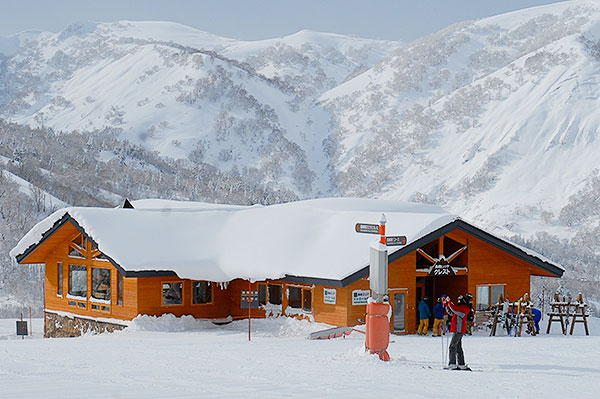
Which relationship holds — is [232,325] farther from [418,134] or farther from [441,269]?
[418,134]

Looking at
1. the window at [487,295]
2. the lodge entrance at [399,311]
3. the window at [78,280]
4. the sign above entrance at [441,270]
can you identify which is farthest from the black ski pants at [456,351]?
the window at [78,280]

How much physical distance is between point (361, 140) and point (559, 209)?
64.2 metres

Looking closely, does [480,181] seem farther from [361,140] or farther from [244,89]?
[244,89]

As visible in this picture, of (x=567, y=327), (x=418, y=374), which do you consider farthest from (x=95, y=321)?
(x=418, y=374)

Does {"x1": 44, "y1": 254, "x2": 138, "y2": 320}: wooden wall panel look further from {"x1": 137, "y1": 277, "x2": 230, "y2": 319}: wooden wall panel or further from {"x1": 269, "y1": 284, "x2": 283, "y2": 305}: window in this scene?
{"x1": 269, "y1": 284, "x2": 283, "y2": 305}: window

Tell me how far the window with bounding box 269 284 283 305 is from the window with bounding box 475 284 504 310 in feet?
20.5

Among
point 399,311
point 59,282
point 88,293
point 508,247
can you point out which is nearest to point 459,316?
point 399,311

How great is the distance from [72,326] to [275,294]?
785 cm

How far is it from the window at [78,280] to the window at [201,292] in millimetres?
4232

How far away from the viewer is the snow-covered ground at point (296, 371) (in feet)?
31.7

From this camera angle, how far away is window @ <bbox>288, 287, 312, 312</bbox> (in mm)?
24016

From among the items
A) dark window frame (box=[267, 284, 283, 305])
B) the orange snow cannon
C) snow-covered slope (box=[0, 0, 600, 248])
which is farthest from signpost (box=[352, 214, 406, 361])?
snow-covered slope (box=[0, 0, 600, 248])

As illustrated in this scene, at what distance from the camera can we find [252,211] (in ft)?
98.1

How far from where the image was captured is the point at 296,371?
38.7 ft
